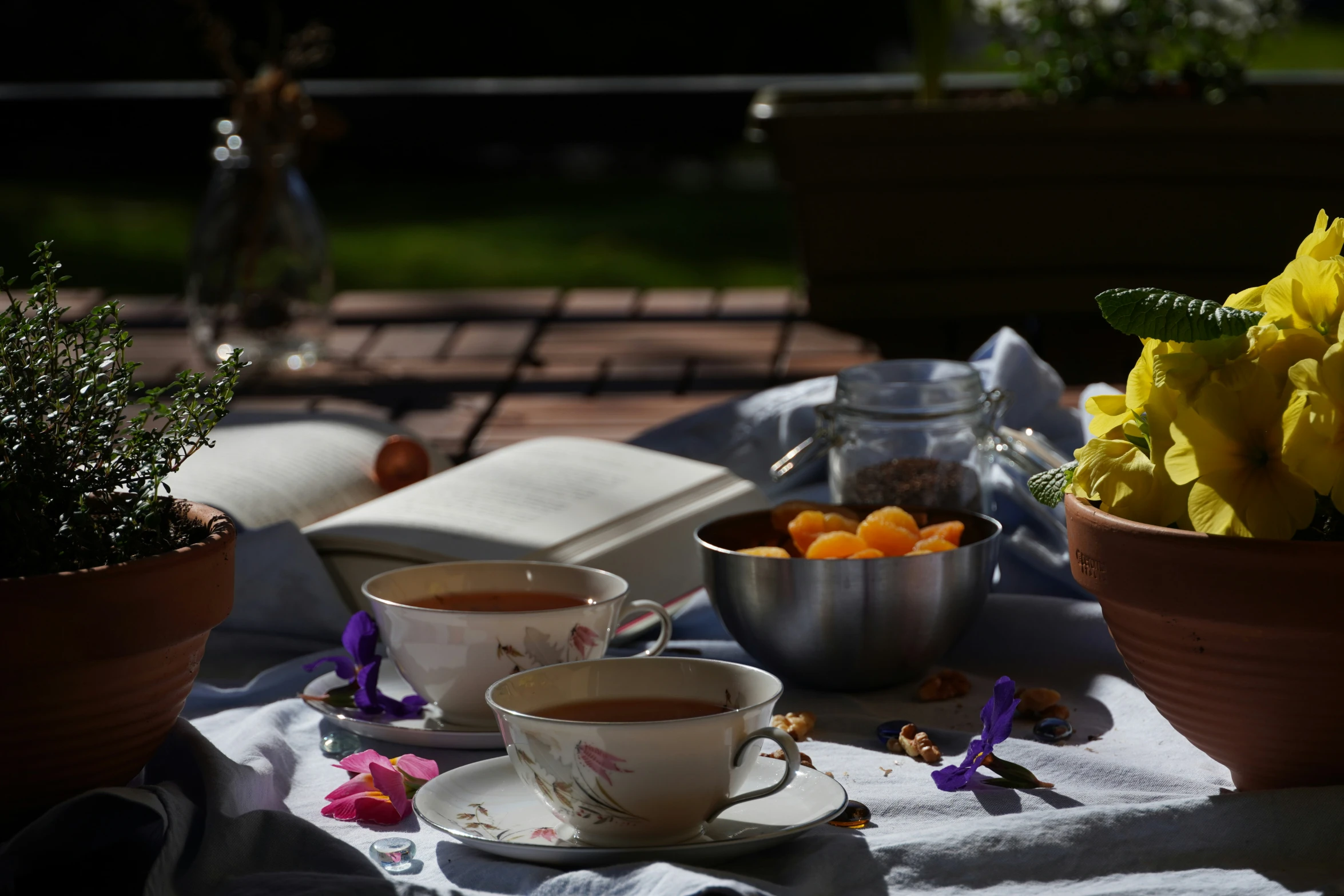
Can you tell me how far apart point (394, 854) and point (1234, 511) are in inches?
17.7

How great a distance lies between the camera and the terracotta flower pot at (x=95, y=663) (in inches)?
28.9

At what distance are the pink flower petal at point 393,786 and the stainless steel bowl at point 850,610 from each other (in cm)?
30

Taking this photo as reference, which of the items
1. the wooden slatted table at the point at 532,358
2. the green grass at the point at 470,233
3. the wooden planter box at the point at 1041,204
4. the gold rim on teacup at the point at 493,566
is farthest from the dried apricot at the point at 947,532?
the green grass at the point at 470,233

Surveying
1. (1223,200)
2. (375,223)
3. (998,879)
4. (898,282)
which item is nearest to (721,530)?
(998,879)

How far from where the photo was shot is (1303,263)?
0.77 m

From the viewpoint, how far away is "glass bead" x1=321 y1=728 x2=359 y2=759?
3.16ft

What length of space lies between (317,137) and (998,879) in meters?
1.72

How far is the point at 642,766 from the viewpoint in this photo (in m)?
0.74

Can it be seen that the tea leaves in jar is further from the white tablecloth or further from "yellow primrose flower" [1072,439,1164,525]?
"yellow primrose flower" [1072,439,1164,525]

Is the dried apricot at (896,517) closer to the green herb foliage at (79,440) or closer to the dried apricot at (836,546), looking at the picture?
the dried apricot at (836,546)

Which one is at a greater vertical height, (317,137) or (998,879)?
(317,137)

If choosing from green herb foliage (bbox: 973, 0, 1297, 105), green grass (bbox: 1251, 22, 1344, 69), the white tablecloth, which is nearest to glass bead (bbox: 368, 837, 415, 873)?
the white tablecloth

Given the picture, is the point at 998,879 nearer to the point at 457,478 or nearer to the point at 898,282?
the point at 457,478

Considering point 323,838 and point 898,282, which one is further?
point 898,282
